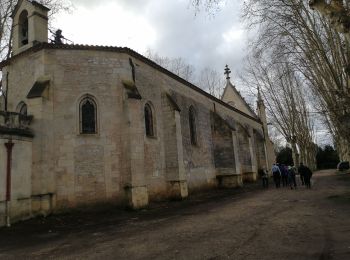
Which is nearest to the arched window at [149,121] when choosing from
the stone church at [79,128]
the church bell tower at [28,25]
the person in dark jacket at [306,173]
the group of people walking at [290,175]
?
the stone church at [79,128]

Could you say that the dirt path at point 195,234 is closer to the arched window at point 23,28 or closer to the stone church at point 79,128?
the stone church at point 79,128

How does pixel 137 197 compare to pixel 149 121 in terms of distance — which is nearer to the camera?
pixel 137 197

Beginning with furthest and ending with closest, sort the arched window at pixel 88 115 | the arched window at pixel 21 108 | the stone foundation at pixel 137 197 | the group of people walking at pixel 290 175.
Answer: the group of people walking at pixel 290 175 → the arched window at pixel 21 108 → the arched window at pixel 88 115 → the stone foundation at pixel 137 197

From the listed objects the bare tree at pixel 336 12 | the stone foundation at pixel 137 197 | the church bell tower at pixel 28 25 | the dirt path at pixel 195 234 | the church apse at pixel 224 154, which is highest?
the church bell tower at pixel 28 25

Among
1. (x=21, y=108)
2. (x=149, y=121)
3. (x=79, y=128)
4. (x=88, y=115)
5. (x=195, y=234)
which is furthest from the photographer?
(x=149, y=121)

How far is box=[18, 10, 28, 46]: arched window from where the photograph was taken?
55.3 feet

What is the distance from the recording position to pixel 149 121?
58.3 ft

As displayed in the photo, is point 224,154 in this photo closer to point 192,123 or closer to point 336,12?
point 192,123

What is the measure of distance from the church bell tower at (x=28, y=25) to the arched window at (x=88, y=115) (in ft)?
12.2

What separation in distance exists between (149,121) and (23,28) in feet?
25.4

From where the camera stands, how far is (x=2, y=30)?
19.4 meters

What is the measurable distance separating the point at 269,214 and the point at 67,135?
8.73 m

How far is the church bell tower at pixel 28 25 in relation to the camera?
16016 millimetres

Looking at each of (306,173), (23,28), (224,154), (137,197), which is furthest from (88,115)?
(306,173)
